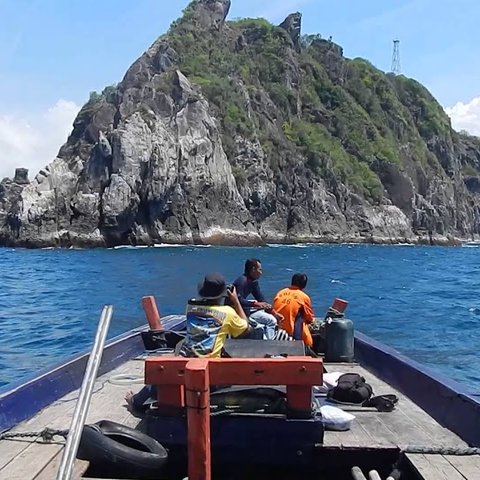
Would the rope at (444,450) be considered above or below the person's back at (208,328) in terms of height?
below

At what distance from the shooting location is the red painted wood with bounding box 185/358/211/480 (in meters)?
4.41

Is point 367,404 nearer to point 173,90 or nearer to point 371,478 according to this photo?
point 371,478

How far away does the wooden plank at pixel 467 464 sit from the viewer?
4.99 m

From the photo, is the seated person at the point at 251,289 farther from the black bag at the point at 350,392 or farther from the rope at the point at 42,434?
the rope at the point at 42,434

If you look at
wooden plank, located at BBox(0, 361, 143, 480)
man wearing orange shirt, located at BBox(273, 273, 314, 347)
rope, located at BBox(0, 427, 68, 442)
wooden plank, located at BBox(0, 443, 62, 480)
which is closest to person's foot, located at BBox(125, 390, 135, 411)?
wooden plank, located at BBox(0, 361, 143, 480)

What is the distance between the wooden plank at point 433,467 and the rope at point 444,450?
0.06 m

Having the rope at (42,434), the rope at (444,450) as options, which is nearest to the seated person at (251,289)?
the rope at (444,450)

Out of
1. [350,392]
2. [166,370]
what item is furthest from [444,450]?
[166,370]

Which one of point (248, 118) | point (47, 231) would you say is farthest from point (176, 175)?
point (248, 118)

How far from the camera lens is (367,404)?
6.97 meters

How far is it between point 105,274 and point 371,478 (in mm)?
38881

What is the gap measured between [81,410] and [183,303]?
78.2ft

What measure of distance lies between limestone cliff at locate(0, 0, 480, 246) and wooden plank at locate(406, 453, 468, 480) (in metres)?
78.8

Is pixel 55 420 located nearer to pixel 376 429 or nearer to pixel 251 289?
pixel 376 429
